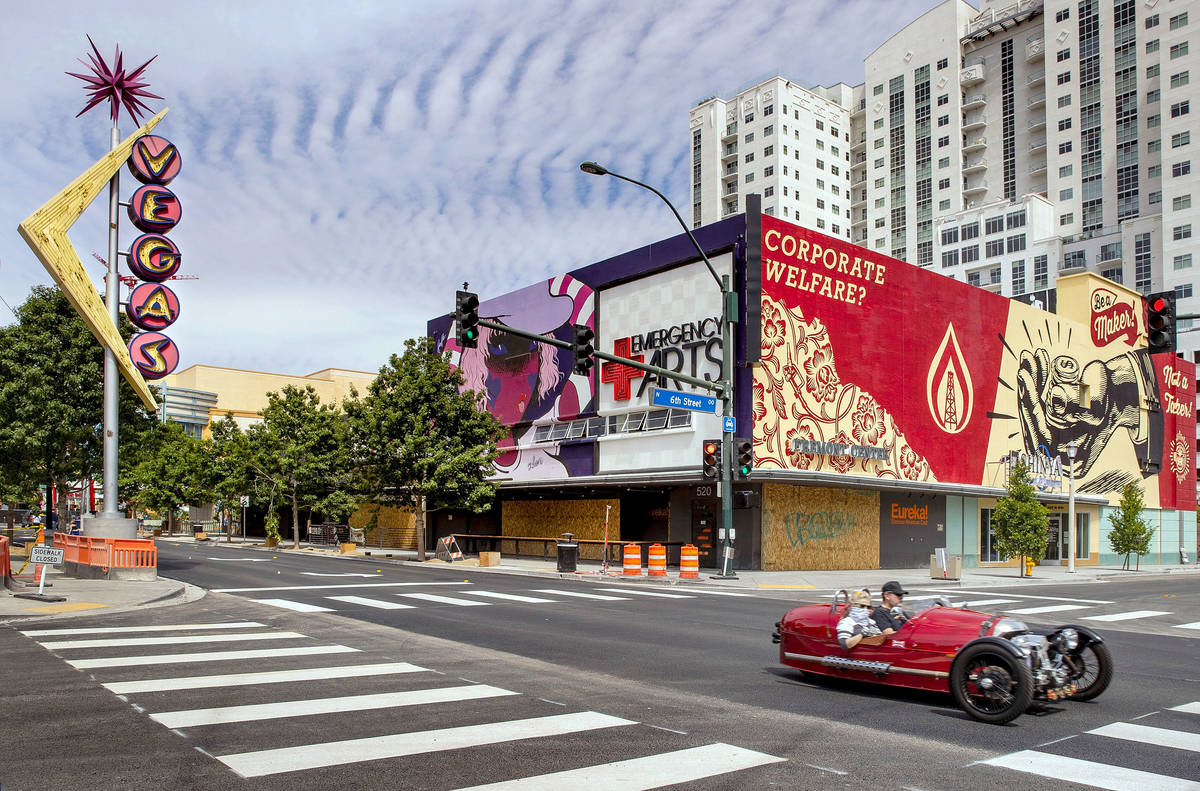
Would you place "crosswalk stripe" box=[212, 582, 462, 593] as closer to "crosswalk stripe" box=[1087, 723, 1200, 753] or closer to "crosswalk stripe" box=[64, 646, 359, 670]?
"crosswalk stripe" box=[64, 646, 359, 670]

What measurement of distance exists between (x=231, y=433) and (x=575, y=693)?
60193 millimetres

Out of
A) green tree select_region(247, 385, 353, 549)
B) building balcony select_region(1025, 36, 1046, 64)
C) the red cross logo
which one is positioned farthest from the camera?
building balcony select_region(1025, 36, 1046, 64)

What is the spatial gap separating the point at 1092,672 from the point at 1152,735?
4.66 feet

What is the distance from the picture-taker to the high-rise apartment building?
287ft

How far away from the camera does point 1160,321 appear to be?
15812 mm

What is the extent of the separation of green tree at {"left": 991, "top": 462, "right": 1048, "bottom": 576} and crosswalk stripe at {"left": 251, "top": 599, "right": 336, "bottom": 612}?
86.7 feet

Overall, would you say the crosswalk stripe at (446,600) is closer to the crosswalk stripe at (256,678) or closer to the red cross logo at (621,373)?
the crosswalk stripe at (256,678)

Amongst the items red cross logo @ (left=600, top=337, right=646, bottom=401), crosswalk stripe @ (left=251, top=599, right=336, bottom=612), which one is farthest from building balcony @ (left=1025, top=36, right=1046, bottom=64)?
crosswalk stripe @ (left=251, top=599, right=336, bottom=612)

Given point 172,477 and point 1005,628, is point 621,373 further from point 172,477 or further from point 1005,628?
point 172,477

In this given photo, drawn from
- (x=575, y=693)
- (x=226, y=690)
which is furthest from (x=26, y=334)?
(x=575, y=693)

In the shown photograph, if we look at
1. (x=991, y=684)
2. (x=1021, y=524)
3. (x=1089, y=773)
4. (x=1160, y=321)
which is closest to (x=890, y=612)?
(x=991, y=684)

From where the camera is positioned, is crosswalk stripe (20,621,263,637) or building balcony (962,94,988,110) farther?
building balcony (962,94,988,110)

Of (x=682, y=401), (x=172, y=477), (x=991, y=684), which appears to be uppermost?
(x=682, y=401)

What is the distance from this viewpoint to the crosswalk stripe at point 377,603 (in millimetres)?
17172
